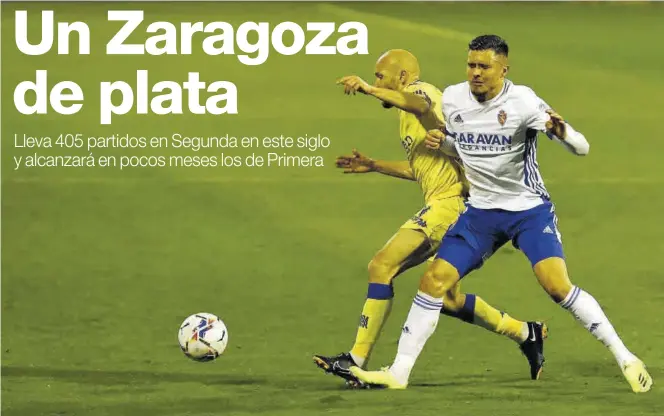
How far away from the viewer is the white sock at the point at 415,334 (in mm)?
11578

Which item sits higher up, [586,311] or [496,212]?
[496,212]

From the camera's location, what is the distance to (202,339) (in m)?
12.5

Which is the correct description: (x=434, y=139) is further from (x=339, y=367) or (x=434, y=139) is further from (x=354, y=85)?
(x=339, y=367)

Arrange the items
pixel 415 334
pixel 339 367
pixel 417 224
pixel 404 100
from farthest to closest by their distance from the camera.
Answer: pixel 417 224 → pixel 404 100 → pixel 339 367 → pixel 415 334

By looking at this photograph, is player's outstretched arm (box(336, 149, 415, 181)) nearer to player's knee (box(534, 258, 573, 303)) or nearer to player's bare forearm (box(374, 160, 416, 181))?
player's bare forearm (box(374, 160, 416, 181))

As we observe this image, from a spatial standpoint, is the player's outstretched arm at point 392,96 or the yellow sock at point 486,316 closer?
the player's outstretched arm at point 392,96

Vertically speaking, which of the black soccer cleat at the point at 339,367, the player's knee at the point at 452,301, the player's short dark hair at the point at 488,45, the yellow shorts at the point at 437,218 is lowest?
the black soccer cleat at the point at 339,367

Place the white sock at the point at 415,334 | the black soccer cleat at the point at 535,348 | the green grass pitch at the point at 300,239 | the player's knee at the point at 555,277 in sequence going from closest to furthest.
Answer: the player's knee at the point at 555,277, the white sock at the point at 415,334, the green grass pitch at the point at 300,239, the black soccer cleat at the point at 535,348

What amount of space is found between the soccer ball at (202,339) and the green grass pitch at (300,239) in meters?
0.19

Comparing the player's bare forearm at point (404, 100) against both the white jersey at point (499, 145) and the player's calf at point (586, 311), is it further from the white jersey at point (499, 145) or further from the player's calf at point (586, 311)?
the player's calf at point (586, 311)

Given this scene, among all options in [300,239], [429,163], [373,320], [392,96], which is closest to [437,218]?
[429,163]

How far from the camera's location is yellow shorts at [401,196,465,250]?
12281 millimetres

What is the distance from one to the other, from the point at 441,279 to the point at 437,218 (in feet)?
2.93

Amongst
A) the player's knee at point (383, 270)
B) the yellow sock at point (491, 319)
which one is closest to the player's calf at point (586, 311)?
the yellow sock at point (491, 319)
